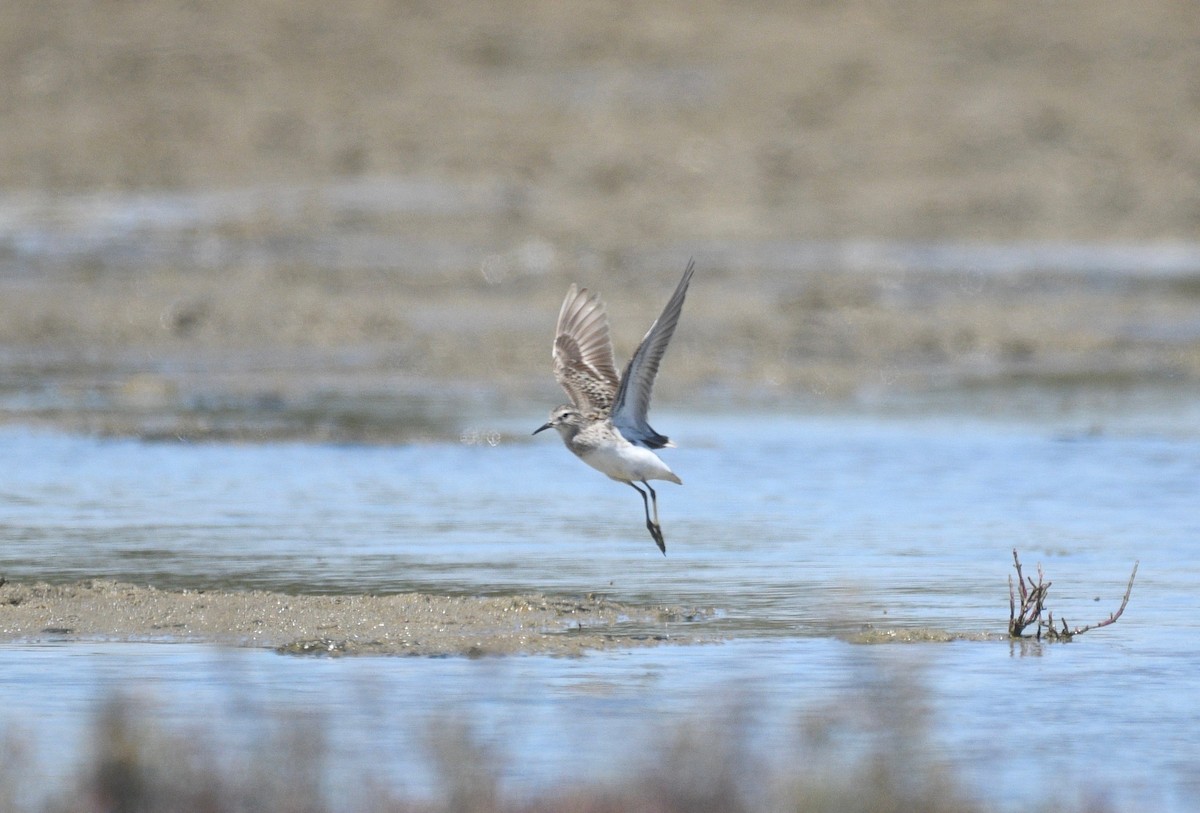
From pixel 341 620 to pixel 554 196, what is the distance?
1524 cm

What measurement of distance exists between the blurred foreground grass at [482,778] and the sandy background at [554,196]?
29.0 feet

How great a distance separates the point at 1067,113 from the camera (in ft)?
84.3

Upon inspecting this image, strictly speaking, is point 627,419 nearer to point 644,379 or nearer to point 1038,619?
point 644,379

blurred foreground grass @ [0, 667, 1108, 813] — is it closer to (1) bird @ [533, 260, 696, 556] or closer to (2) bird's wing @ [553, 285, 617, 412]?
(1) bird @ [533, 260, 696, 556]

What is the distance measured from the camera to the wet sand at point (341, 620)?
807 cm

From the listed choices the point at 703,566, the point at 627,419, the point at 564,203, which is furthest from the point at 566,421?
the point at 564,203

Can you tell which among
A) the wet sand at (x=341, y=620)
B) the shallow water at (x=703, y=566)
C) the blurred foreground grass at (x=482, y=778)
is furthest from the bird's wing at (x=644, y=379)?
the blurred foreground grass at (x=482, y=778)

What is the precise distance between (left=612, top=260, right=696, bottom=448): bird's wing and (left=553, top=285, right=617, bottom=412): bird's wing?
80 centimetres

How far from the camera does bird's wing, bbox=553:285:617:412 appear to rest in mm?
10627

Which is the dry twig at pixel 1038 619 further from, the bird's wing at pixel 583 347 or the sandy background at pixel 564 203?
the sandy background at pixel 564 203

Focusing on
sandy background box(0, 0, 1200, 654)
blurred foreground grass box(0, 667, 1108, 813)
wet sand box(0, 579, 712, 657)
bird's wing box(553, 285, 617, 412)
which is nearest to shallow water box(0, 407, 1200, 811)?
wet sand box(0, 579, 712, 657)

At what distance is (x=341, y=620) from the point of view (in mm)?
8477

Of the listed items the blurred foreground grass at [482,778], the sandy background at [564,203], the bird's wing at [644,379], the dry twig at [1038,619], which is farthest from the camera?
the sandy background at [564,203]

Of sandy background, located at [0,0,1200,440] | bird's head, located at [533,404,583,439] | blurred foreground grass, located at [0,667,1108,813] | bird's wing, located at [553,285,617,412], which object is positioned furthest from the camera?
sandy background, located at [0,0,1200,440]
